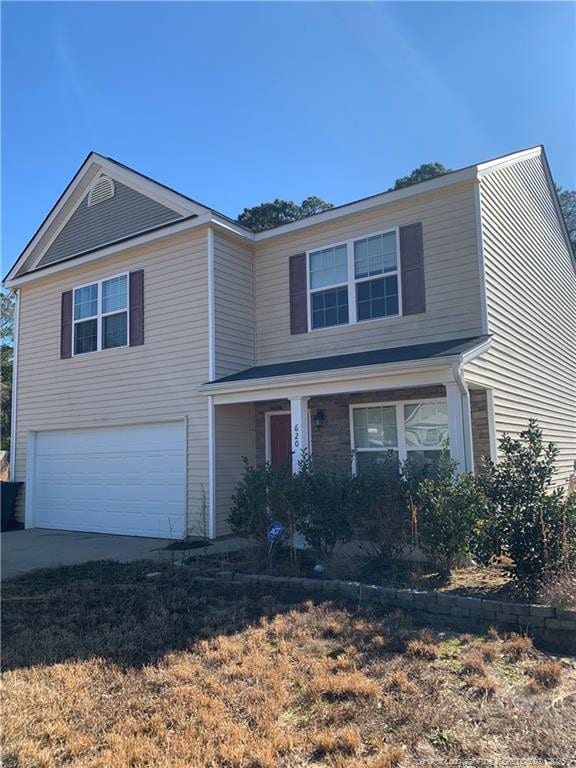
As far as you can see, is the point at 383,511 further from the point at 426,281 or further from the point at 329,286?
the point at 329,286

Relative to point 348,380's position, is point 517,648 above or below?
below

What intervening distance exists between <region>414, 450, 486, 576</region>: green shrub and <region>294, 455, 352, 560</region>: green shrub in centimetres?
101

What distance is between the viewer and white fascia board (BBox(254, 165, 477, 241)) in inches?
368

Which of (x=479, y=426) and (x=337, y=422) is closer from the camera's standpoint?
(x=479, y=426)

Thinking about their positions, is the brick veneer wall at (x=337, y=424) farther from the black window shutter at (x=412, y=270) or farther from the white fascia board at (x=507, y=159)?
the white fascia board at (x=507, y=159)

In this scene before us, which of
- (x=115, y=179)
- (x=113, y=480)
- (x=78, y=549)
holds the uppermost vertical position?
(x=115, y=179)

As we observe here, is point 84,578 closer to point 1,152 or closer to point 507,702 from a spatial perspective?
point 507,702

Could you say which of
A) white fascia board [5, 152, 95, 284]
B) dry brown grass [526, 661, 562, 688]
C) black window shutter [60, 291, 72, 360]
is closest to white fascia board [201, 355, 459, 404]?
dry brown grass [526, 661, 562, 688]

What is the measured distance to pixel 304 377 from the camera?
29.7 ft

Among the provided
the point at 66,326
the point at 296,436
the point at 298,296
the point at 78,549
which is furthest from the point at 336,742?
the point at 66,326

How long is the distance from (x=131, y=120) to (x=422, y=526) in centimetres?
873

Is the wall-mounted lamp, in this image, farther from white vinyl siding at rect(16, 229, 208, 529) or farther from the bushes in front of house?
the bushes in front of house

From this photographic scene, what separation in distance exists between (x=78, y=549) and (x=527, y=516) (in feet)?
24.8

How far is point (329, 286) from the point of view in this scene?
10.8 m
